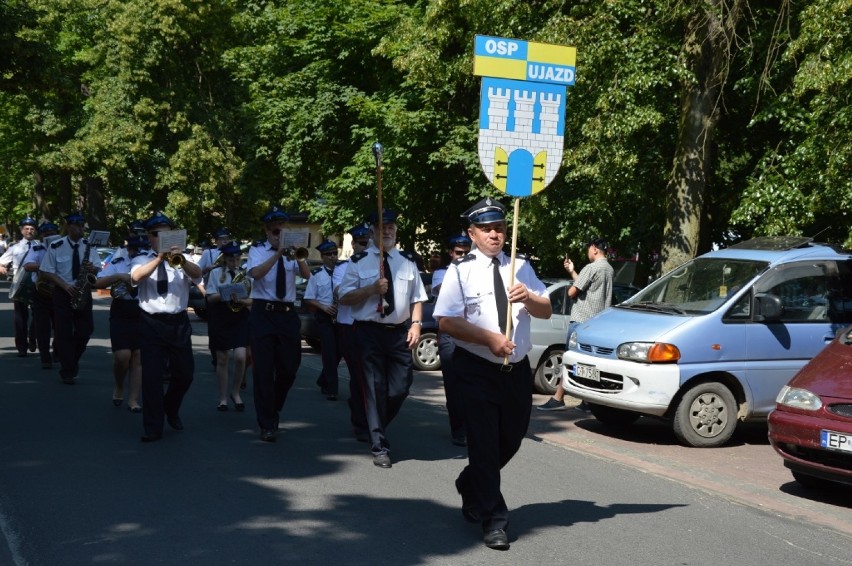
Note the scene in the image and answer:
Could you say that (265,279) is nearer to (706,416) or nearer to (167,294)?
(167,294)

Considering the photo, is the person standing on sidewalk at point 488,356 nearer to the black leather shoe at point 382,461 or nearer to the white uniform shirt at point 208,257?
the black leather shoe at point 382,461

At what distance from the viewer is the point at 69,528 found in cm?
624

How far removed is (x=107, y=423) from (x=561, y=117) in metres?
6.83

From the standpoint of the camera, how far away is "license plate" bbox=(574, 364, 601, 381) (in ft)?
34.4

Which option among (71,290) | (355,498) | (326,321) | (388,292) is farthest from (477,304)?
(71,290)

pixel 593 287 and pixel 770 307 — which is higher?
pixel 593 287

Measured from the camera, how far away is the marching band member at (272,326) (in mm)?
9258

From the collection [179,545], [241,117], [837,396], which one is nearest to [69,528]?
[179,545]

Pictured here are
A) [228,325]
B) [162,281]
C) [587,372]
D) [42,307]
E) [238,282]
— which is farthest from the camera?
[42,307]

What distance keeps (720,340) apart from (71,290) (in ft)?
24.3

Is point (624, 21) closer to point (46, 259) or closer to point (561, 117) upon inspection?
point (561, 117)

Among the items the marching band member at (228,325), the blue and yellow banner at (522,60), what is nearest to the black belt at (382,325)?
the marching band member at (228,325)

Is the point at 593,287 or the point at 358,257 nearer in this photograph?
the point at 358,257

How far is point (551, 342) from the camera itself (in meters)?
13.6
